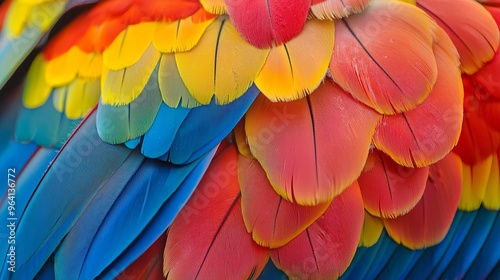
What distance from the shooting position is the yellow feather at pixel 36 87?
977 millimetres

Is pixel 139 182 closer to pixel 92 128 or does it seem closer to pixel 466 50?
pixel 92 128

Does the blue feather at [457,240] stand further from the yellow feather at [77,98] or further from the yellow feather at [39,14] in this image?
the yellow feather at [39,14]

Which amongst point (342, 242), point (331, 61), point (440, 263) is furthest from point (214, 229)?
point (440, 263)

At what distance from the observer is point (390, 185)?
36.6 inches

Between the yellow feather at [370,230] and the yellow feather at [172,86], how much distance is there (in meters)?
0.35

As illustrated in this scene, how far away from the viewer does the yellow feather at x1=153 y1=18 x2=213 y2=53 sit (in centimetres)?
90

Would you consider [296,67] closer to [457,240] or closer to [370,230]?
[370,230]

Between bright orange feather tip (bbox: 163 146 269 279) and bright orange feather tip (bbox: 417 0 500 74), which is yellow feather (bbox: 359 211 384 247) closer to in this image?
bright orange feather tip (bbox: 163 146 269 279)

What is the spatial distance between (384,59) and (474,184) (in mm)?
314

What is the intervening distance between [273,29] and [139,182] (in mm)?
321

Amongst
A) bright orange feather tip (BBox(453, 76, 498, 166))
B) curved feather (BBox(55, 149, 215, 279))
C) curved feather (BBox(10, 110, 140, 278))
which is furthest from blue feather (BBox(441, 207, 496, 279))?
curved feather (BBox(10, 110, 140, 278))

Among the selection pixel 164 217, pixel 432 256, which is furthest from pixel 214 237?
pixel 432 256

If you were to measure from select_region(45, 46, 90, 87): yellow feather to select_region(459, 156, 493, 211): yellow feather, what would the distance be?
696 millimetres

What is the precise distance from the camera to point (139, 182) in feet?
2.96
